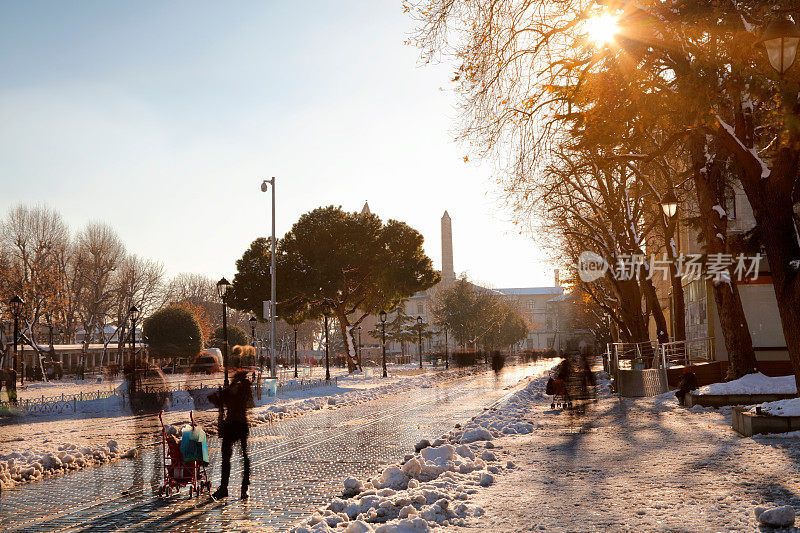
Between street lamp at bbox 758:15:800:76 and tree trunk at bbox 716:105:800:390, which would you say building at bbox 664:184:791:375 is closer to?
tree trunk at bbox 716:105:800:390

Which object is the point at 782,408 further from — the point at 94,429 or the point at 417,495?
the point at 94,429

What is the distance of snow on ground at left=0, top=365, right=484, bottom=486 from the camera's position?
11.4 meters

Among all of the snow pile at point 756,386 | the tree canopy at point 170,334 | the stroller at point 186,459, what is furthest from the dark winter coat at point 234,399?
the tree canopy at point 170,334

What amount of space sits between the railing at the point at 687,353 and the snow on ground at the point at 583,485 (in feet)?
37.6

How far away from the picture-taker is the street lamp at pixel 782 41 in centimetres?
861

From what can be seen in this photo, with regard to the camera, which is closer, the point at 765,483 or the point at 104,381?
the point at 765,483

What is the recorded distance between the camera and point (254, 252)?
48312 millimetres

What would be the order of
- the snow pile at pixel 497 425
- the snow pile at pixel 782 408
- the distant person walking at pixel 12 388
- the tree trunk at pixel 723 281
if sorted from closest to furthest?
1. the snow pile at pixel 782 408
2. the snow pile at pixel 497 425
3. the tree trunk at pixel 723 281
4. the distant person walking at pixel 12 388

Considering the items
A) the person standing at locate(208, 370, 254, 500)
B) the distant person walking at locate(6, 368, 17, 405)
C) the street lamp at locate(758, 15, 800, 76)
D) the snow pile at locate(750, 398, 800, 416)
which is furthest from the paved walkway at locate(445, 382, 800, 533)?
the distant person walking at locate(6, 368, 17, 405)

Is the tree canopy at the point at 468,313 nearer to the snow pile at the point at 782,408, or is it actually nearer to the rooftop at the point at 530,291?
the snow pile at the point at 782,408

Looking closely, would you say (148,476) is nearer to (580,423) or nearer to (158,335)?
(580,423)

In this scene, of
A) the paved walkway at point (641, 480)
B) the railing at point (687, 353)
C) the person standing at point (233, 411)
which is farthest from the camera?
the railing at point (687, 353)

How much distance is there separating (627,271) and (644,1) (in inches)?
762

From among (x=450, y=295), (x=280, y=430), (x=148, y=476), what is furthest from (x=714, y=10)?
(x=450, y=295)
